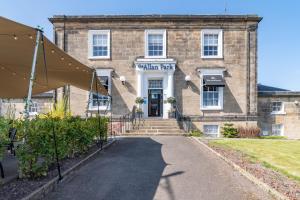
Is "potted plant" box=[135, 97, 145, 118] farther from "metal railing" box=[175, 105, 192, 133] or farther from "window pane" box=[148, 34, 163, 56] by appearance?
"window pane" box=[148, 34, 163, 56]

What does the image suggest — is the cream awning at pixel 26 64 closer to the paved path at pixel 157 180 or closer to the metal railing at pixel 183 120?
the paved path at pixel 157 180

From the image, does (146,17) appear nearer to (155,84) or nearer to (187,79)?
(155,84)

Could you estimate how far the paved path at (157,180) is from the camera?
5918mm

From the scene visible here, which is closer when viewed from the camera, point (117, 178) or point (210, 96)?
point (117, 178)

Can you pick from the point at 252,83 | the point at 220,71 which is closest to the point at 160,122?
the point at 220,71

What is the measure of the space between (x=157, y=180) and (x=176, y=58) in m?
15.1

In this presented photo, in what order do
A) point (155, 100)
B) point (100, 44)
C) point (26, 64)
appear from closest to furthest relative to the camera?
1. point (26, 64)
2. point (100, 44)
3. point (155, 100)

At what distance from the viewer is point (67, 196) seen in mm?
5781

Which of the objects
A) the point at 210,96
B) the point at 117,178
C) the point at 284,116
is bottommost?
the point at 117,178

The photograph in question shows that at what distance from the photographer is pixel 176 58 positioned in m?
21.2

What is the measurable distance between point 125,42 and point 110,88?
3.40 meters

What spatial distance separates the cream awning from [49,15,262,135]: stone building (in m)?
5.60

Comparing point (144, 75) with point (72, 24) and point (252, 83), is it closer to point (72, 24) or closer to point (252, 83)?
point (72, 24)

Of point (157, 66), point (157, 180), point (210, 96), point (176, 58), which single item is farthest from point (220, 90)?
point (157, 180)
